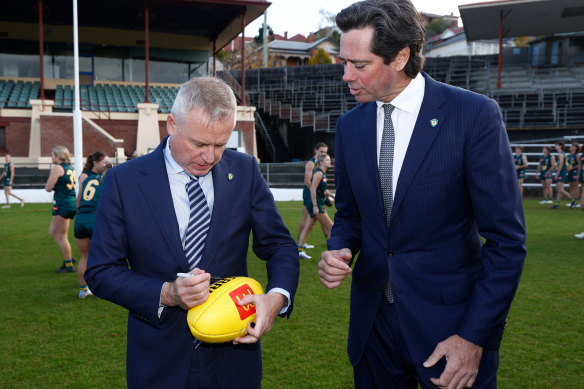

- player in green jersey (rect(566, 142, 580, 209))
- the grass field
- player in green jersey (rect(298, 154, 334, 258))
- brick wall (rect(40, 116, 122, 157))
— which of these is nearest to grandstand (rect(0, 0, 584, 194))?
brick wall (rect(40, 116, 122, 157))

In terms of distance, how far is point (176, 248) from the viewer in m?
2.24

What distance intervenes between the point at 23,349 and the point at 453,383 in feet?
16.2

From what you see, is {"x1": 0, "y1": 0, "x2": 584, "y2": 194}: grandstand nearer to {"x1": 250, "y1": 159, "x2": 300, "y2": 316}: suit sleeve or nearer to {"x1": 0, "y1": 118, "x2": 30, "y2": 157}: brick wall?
{"x1": 0, "y1": 118, "x2": 30, "y2": 157}: brick wall

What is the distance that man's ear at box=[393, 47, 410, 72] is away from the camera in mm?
2180

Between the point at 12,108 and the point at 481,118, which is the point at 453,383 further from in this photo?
the point at 12,108

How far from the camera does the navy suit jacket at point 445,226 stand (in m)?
1.96

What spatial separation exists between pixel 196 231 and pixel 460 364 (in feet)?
4.14

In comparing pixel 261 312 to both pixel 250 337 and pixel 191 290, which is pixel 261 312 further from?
pixel 191 290

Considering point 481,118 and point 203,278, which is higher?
point 481,118

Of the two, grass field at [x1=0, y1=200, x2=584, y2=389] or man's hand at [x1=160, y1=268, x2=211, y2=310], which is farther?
grass field at [x1=0, y1=200, x2=584, y2=389]

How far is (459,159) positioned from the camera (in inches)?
81.8

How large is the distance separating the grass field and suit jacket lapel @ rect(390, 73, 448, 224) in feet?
9.51

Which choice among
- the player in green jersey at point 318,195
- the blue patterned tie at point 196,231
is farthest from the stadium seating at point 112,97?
the blue patterned tie at point 196,231

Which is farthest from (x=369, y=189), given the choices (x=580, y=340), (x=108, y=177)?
(x=580, y=340)
